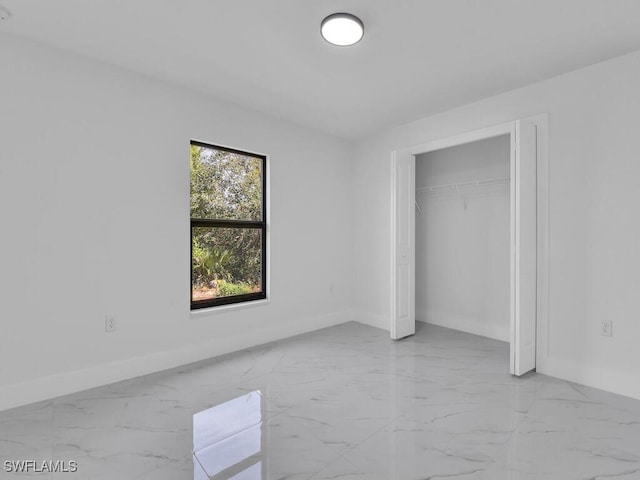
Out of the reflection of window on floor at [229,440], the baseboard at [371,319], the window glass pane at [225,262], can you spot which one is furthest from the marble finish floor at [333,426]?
the baseboard at [371,319]

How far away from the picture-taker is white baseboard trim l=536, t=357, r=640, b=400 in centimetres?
255

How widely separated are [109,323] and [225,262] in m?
1.17

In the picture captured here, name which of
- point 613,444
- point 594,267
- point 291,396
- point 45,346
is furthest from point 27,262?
point 594,267

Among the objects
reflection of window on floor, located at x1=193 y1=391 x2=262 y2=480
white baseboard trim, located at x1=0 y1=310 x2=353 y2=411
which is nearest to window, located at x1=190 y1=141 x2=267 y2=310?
white baseboard trim, located at x1=0 y1=310 x2=353 y2=411

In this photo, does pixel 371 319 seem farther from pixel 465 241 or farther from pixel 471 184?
pixel 471 184

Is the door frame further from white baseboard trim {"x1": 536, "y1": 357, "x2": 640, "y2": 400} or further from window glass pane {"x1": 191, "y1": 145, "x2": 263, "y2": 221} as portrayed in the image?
window glass pane {"x1": 191, "y1": 145, "x2": 263, "y2": 221}

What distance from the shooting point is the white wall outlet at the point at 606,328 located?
266 centimetres

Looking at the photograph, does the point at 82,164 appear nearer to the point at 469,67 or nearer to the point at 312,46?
the point at 312,46

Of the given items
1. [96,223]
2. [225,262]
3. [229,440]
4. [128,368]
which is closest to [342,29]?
[96,223]

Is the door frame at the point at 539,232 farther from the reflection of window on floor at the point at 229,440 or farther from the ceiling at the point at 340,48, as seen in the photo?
the reflection of window on floor at the point at 229,440

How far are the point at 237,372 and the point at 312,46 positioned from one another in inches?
103

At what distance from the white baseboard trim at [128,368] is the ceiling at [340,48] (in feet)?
7.76

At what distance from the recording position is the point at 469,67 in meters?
2.79

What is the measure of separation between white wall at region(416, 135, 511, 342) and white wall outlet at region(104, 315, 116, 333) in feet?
11.3
